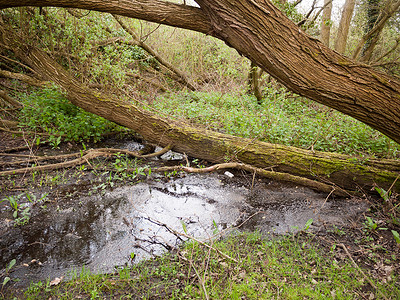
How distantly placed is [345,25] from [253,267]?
9.91 m

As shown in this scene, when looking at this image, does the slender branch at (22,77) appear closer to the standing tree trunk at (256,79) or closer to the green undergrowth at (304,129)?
the green undergrowth at (304,129)

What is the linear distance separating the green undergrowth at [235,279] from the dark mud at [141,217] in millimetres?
230

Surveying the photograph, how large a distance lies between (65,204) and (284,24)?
372cm

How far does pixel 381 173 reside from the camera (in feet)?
12.5

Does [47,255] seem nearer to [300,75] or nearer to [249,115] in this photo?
[300,75]

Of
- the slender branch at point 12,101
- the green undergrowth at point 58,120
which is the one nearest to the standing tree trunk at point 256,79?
the green undergrowth at point 58,120

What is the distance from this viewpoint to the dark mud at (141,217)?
9.20 ft

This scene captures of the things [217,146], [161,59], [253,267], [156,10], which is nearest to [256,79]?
[217,146]

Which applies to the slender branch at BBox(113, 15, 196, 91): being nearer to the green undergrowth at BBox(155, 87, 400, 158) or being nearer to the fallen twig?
the green undergrowth at BBox(155, 87, 400, 158)

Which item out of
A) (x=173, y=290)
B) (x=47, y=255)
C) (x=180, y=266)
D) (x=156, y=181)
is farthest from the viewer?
(x=156, y=181)

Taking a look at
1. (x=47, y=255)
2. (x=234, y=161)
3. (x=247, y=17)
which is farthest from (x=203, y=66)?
(x=47, y=255)

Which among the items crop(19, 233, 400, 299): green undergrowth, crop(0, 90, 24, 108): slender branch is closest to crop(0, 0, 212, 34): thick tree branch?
crop(19, 233, 400, 299): green undergrowth

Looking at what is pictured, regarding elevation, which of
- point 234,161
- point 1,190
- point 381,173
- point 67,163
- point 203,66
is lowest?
point 1,190

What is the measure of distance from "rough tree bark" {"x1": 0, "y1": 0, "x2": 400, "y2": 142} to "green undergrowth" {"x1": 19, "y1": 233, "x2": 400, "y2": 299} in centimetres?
166
